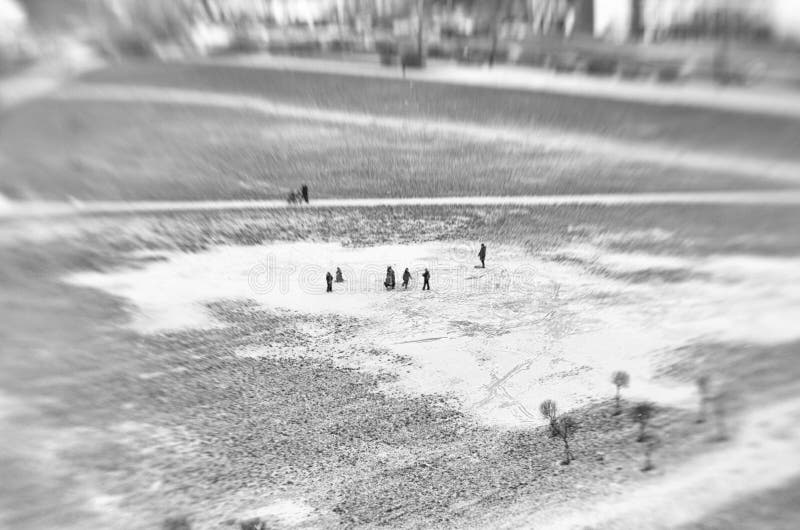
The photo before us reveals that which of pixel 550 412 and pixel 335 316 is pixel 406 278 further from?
pixel 550 412

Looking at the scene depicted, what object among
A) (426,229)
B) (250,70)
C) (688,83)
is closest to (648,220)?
(688,83)

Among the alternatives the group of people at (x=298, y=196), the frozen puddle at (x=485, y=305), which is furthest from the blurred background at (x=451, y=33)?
the frozen puddle at (x=485, y=305)

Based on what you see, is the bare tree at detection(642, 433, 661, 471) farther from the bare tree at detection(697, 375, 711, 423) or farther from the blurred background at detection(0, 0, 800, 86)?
the blurred background at detection(0, 0, 800, 86)

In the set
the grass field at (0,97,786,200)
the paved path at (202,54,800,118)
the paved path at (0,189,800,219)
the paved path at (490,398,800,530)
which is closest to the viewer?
the paved path at (490,398,800,530)

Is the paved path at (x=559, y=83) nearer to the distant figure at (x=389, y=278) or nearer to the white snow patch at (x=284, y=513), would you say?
the distant figure at (x=389, y=278)

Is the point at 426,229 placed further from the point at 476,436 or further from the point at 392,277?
the point at 476,436

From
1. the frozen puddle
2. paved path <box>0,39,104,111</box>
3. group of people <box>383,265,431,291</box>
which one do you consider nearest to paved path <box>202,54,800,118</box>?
paved path <box>0,39,104,111</box>
